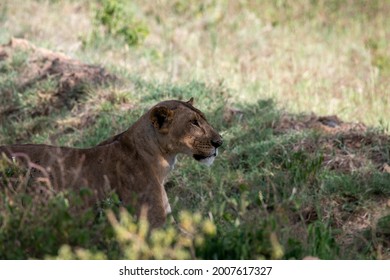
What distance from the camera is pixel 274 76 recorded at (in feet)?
41.0

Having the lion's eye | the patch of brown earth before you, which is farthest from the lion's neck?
the patch of brown earth

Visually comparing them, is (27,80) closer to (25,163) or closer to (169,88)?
(169,88)

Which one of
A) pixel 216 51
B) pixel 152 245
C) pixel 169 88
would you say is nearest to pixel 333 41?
pixel 216 51

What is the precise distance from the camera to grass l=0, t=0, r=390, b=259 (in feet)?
17.3

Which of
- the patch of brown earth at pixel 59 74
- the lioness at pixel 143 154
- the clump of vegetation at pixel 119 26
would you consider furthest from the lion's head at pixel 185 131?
the clump of vegetation at pixel 119 26

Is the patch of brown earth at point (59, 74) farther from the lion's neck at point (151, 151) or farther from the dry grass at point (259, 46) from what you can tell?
the lion's neck at point (151, 151)

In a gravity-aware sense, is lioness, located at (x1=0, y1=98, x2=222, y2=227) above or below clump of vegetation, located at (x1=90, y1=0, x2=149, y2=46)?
above

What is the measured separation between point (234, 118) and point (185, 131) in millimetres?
3015

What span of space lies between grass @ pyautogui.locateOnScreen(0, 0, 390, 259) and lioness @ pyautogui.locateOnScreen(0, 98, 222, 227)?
33 cm

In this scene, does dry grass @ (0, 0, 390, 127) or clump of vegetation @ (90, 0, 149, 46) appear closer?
dry grass @ (0, 0, 390, 127)

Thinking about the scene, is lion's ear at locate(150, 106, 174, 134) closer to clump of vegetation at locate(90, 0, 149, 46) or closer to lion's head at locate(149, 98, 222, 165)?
lion's head at locate(149, 98, 222, 165)

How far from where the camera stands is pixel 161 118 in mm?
6746

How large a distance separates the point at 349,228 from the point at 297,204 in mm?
1793

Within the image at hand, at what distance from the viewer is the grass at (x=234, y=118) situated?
17.3 ft
